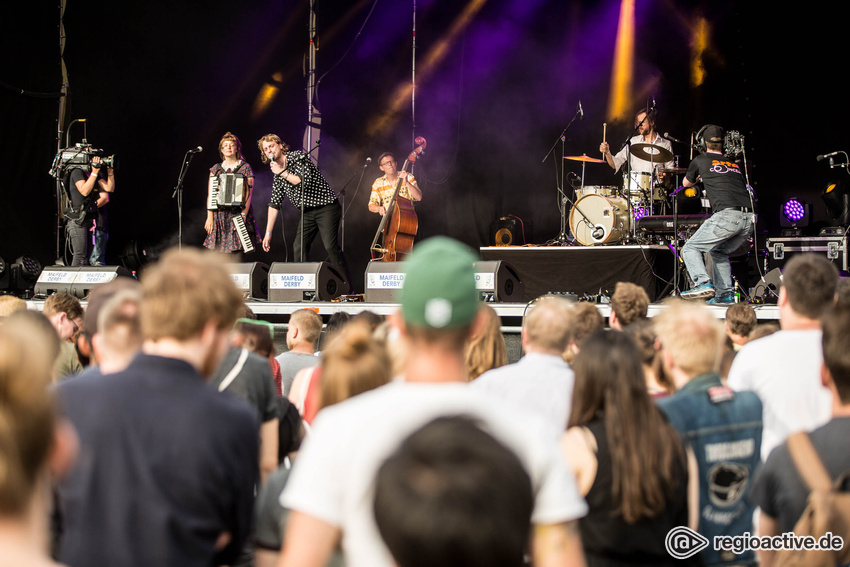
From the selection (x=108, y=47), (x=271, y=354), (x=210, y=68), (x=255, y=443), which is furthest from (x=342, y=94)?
(x=255, y=443)

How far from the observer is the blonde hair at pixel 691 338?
2.51m

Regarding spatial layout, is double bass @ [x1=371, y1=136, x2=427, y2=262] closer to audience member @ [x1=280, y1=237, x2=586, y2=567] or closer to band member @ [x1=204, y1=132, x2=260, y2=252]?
band member @ [x1=204, y1=132, x2=260, y2=252]

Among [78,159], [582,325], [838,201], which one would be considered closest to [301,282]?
[78,159]

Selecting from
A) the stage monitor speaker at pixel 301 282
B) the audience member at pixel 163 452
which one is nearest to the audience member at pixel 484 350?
the audience member at pixel 163 452

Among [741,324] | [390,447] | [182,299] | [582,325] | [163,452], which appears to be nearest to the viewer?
[390,447]

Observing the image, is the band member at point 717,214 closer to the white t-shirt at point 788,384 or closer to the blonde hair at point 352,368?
the white t-shirt at point 788,384

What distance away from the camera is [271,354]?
145 inches

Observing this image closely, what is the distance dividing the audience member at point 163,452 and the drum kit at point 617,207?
9.05 metres

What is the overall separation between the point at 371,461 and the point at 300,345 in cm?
279

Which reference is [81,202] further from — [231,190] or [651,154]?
[651,154]

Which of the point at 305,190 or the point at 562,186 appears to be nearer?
the point at 305,190

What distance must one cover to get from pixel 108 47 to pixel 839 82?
10.0 meters

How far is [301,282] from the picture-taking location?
27.2 ft

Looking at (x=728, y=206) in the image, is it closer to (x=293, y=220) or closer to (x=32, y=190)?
(x=293, y=220)
